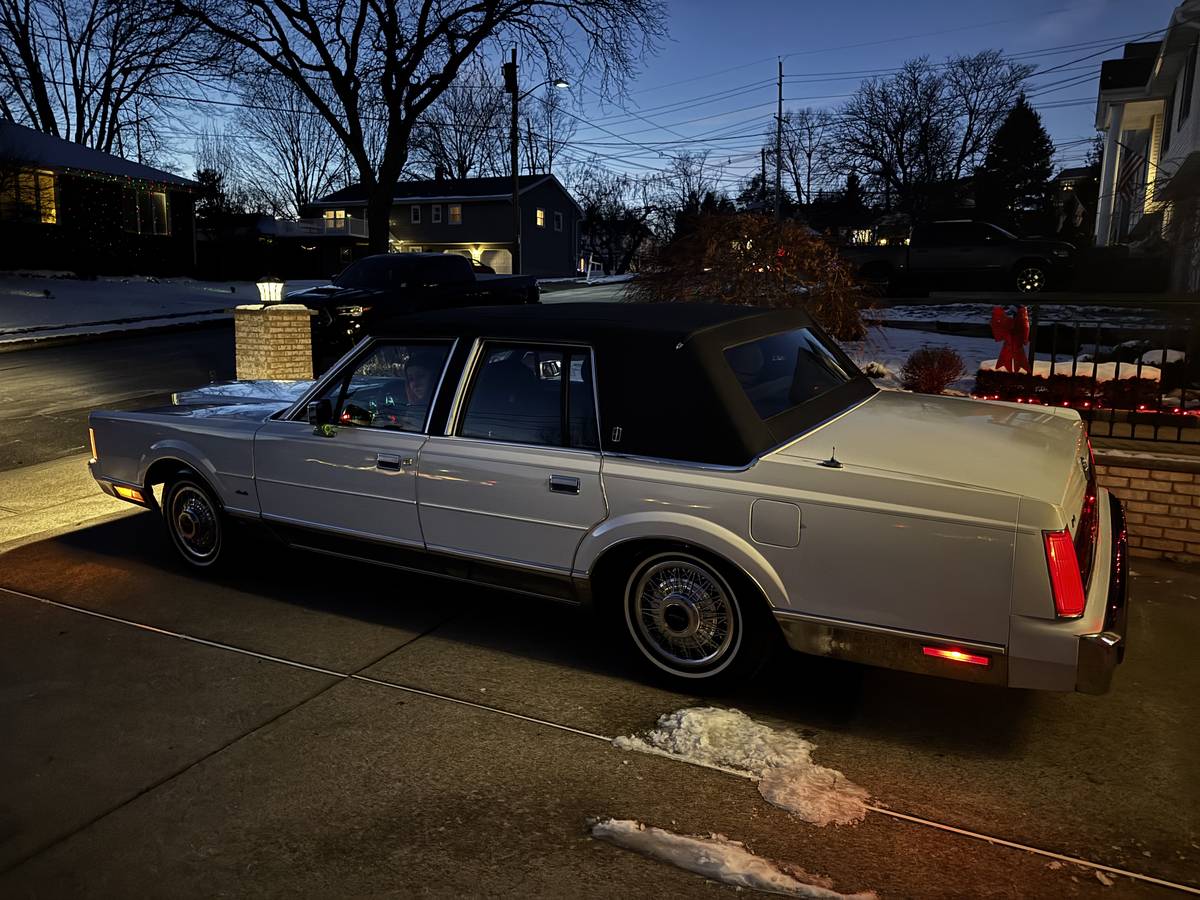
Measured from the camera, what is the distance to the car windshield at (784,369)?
13.9 ft

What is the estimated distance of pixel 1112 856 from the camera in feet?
9.77

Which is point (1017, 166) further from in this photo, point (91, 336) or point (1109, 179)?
point (91, 336)

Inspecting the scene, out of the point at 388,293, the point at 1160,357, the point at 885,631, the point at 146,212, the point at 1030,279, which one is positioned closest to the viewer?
the point at 885,631

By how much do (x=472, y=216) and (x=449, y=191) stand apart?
8.02 ft

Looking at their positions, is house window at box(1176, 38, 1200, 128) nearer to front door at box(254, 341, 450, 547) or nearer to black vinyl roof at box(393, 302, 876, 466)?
black vinyl roof at box(393, 302, 876, 466)

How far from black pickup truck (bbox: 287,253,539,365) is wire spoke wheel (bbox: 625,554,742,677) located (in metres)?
9.47

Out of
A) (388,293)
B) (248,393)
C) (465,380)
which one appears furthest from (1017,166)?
(465,380)

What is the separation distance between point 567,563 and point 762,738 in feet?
3.77

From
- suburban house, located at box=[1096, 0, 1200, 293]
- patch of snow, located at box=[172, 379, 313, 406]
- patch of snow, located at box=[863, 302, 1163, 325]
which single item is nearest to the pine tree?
suburban house, located at box=[1096, 0, 1200, 293]

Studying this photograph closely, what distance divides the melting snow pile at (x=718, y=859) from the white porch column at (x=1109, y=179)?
31274mm

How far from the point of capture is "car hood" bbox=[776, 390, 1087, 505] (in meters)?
3.51

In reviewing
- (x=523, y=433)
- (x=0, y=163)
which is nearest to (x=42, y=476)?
(x=523, y=433)

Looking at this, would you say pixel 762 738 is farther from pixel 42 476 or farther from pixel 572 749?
pixel 42 476

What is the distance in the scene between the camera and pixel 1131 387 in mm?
6922
